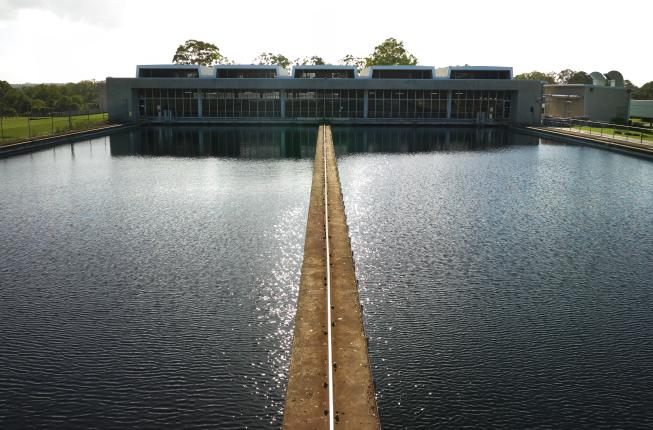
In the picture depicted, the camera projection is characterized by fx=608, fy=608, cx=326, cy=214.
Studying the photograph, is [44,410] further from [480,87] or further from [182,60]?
[182,60]

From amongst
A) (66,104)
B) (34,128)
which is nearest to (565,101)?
(34,128)

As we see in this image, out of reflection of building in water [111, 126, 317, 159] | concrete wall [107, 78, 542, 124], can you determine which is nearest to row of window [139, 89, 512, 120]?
concrete wall [107, 78, 542, 124]

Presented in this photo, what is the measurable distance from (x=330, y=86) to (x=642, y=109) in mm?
44411

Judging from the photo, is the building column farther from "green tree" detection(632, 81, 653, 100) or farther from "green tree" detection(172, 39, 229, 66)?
"green tree" detection(632, 81, 653, 100)

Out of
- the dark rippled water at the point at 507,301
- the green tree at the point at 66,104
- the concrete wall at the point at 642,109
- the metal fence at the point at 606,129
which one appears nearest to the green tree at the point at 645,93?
the concrete wall at the point at 642,109

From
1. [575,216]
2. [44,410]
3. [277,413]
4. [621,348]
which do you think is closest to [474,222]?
[575,216]

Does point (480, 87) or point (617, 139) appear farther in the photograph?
point (480, 87)

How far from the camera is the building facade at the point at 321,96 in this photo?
72.9m

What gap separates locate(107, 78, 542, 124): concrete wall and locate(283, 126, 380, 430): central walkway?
5907cm

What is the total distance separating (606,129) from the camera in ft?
184

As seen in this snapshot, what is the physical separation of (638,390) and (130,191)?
70.8 feet

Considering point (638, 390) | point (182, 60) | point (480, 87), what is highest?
point (182, 60)

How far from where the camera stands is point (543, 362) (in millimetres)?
9992

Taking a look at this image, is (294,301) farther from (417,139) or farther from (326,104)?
(326,104)
